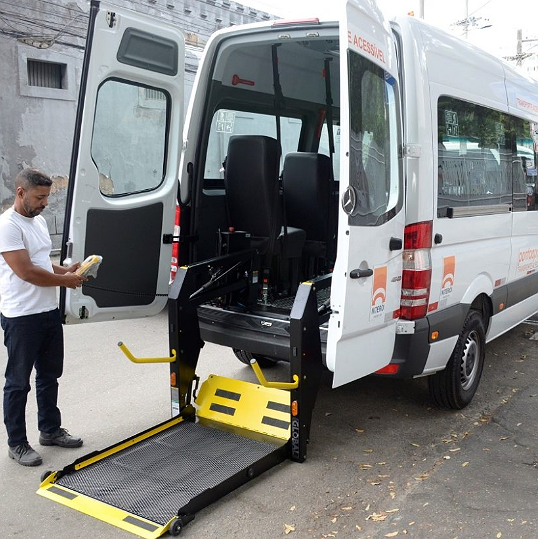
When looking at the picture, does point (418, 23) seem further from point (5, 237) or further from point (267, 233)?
point (5, 237)

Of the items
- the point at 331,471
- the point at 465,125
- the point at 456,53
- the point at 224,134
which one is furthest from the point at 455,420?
the point at 224,134

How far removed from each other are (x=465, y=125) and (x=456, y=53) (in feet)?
1.58

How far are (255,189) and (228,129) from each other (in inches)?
36.7

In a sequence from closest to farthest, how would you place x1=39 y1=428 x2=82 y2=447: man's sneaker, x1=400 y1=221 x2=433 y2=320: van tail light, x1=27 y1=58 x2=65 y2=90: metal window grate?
x1=400 y1=221 x2=433 y2=320: van tail light, x1=39 y1=428 x2=82 y2=447: man's sneaker, x1=27 y1=58 x2=65 y2=90: metal window grate

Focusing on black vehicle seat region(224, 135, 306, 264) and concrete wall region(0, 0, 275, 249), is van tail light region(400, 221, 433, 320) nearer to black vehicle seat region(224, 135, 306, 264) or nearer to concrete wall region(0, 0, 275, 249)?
black vehicle seat region(224, 135, 306, 264)

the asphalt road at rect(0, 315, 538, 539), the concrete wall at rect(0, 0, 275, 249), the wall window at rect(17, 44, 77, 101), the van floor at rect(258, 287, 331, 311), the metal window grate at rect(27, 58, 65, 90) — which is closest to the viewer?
the asphalt road at rect(0, 315, 538, 539)

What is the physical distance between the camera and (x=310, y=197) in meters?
5.45

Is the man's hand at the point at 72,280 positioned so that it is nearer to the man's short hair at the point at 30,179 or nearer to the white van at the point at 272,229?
the white van at the point at 272,229

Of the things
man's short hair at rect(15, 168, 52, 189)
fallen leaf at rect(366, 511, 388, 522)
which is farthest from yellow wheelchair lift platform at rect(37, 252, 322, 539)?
man's short hair at rect(15, 168, 52, 189)

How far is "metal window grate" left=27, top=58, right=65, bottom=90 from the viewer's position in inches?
468

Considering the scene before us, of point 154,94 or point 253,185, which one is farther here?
point 253,185

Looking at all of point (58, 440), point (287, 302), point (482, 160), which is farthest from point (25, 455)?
point (482, 160)

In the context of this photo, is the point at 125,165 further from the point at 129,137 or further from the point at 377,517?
the point at 377,517

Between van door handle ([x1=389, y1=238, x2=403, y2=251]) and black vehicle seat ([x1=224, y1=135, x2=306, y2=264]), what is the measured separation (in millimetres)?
1172
